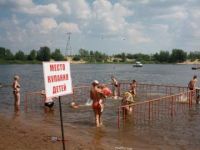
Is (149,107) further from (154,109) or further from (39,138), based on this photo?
(39,138)

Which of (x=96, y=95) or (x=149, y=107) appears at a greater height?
(x=96, y=95)

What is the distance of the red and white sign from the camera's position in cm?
871

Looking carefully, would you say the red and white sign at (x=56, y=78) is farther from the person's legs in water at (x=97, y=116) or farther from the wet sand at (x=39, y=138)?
the person's legs in water at (x=97, y=116)

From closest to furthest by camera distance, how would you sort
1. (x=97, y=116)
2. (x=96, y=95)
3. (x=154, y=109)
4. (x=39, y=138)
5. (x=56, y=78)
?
1. (x=56, y=78)
2. (x=39, y=138)
3. (x=96, y=95)
4. (x=97, y=116)
5. (x=154, y=109)

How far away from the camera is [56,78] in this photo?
899cm

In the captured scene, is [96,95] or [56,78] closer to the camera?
[56,78]

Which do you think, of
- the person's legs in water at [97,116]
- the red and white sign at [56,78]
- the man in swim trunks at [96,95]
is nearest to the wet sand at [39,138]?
the person's legs in water at [97,116]

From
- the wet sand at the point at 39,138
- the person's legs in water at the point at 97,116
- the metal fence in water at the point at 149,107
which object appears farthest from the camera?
the metal fence in water at the point at 149,107

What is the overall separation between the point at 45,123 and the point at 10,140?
538 centimetres

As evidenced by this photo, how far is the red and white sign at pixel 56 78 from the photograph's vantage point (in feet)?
28.6

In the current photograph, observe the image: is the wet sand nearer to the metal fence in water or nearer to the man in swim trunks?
the man in swim trunks

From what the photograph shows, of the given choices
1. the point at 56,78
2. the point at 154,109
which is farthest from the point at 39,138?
the point at 154,109

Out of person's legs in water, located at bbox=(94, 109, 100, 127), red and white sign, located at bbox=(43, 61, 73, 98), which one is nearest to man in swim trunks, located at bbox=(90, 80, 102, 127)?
person's legs in water, located at bbox=(94, 109, 100, 127)

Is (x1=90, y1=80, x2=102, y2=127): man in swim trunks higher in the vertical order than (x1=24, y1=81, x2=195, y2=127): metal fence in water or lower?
higher
